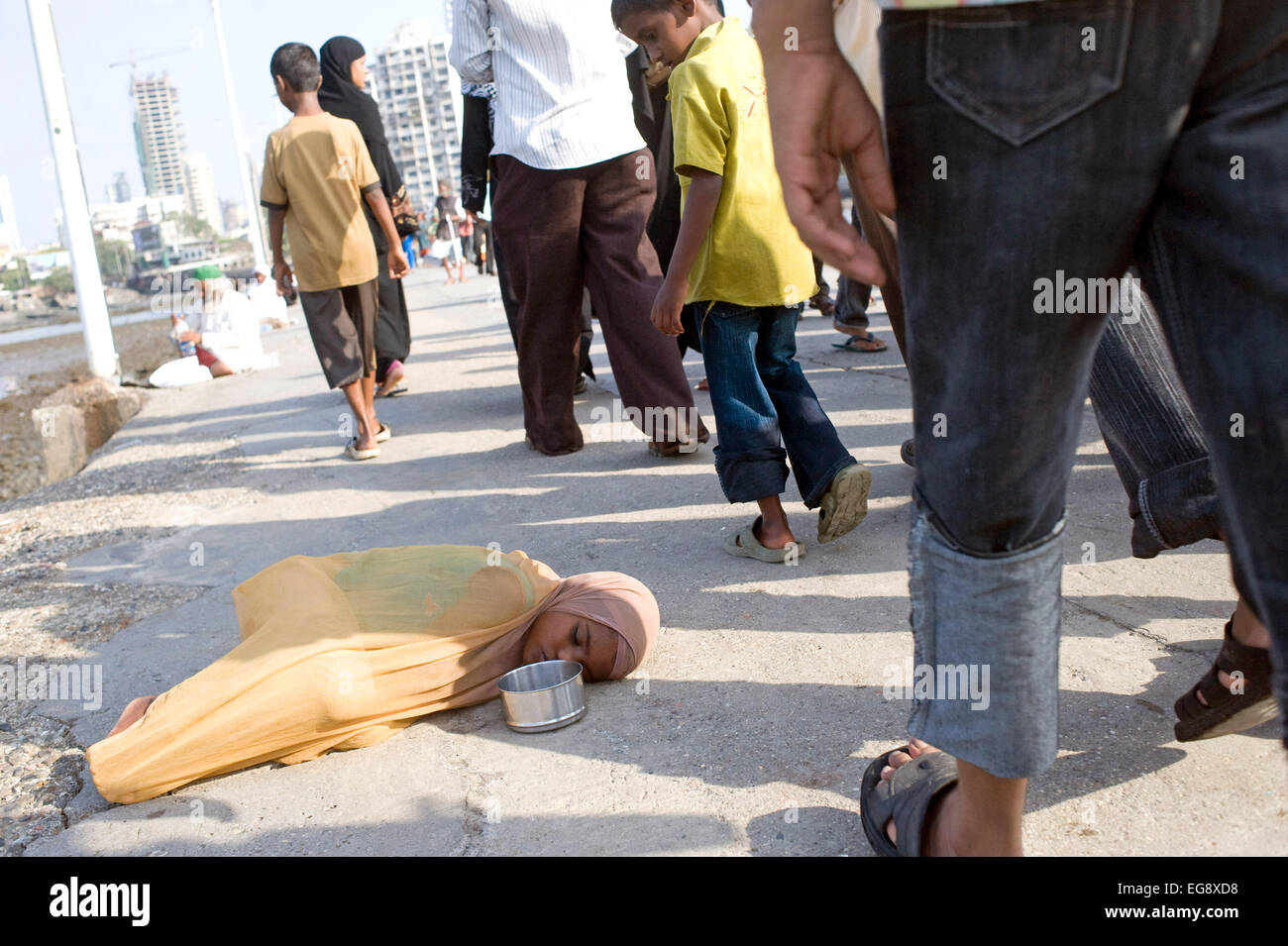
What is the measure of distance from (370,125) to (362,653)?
481 cm

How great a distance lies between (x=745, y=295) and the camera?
3.19 m

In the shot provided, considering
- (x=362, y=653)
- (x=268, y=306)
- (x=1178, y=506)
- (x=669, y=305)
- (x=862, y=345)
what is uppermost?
(x=669, y=305)

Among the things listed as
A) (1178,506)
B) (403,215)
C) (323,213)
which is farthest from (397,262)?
(1178,506)

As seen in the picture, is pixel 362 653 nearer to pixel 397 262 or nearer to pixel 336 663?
pixel 336 663

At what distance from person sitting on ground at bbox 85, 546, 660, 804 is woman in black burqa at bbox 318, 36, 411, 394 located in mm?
3796

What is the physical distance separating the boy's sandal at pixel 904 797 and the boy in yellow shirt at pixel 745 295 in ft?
4.60

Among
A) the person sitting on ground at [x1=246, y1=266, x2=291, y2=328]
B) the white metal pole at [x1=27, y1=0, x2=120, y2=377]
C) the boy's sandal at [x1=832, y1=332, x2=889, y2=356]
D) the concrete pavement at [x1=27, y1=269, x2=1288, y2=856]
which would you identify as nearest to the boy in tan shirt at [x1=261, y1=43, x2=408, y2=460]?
the concrete pavement at [x1=27, y1=269, x2=1288, y2=856]

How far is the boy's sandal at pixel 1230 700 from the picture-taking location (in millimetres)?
1795

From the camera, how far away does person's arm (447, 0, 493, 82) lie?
448 cm

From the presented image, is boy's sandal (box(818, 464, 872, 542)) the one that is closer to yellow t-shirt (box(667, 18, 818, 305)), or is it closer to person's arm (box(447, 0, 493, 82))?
yellow t-shirt (box(667, 18, 818, 305))

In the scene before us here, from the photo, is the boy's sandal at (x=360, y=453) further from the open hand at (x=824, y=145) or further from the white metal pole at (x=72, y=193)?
the white metal pole at (x=72, y=193)

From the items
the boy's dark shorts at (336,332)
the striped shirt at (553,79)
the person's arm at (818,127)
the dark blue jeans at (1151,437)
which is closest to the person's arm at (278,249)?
the boy's dark shorts at (336,332)
